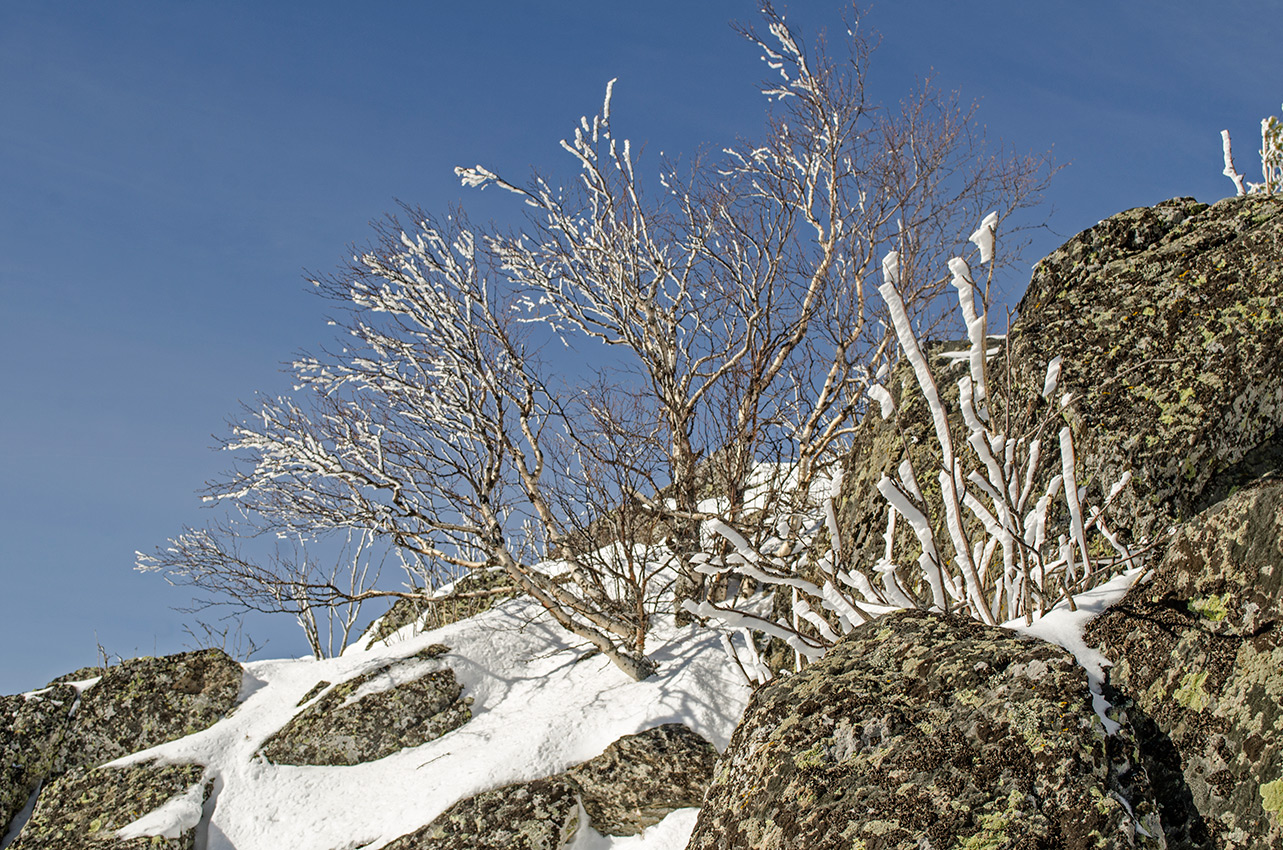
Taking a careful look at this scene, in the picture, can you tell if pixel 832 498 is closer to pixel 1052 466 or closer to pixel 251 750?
pixel 1052 466

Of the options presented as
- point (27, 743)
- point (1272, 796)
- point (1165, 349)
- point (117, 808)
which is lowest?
point (1272, 796)

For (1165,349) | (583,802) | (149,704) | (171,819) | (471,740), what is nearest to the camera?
(1165,349)

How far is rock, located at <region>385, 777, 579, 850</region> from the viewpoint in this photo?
4519 millimetres

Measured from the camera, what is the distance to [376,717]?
6094 mm

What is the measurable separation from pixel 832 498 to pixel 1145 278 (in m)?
2.31

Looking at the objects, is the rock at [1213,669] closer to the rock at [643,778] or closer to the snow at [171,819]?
the rock at [643,778]

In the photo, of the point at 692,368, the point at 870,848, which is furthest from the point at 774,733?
the point at 692,368

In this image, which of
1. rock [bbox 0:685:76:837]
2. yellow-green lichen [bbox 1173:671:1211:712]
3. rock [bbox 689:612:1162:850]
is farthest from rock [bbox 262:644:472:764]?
yellow-green lichen [bbox 1173:671:1211:712]

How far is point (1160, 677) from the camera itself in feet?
5.40

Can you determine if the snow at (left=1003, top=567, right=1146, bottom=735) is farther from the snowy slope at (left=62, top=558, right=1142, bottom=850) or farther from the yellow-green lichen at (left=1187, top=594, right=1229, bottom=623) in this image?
the snowy slope at (left=62, top=558, right=1142, bottom=850)

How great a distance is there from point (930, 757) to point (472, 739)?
15.8ft

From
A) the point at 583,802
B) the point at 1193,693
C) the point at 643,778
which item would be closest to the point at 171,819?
the point at 583,802

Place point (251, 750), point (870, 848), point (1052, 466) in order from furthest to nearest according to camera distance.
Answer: point (251, 750) < point (1052, 466) < point (870, 848)

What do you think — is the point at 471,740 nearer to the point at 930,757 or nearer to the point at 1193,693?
the point at 930,757
